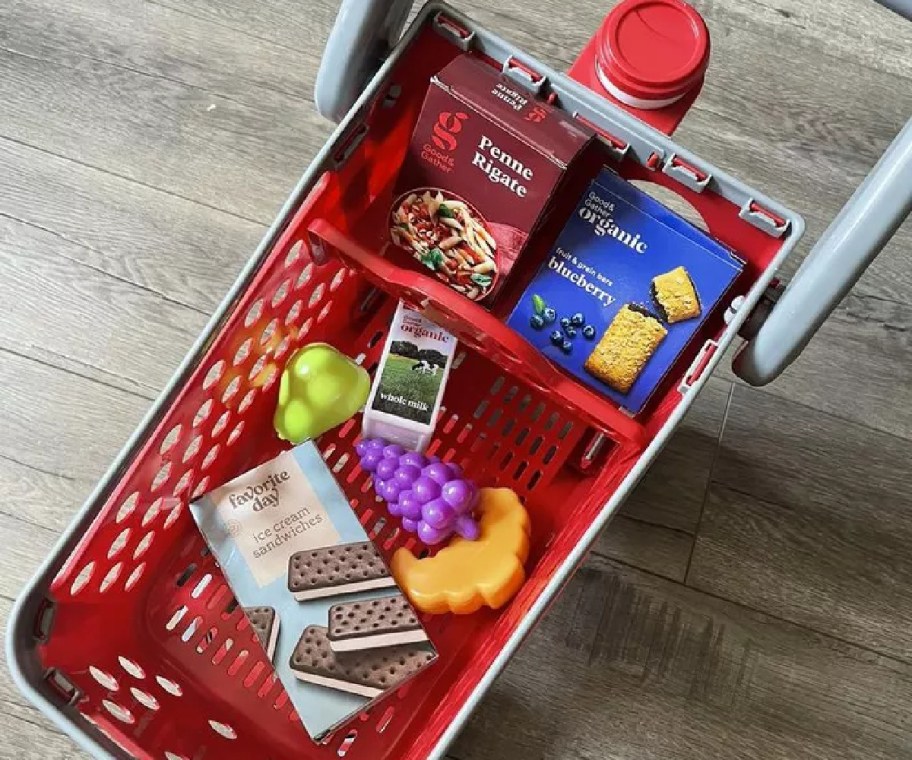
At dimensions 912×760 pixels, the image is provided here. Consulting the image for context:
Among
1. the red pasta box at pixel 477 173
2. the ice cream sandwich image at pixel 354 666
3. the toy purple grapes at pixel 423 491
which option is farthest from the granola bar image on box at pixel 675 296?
the ice cream sandwich image at pixel 354 666

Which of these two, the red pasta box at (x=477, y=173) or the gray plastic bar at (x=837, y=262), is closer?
the gray plastic bar at (x=837, y=262)

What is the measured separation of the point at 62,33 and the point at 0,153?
159mm

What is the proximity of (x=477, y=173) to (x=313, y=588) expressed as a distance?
0.36 meters

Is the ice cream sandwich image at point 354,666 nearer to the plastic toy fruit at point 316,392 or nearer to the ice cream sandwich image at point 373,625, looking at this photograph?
the ice cream sandwich image at point 373,625

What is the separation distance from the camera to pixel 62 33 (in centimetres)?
113

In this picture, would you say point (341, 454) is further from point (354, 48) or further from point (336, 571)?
point (354, 48)

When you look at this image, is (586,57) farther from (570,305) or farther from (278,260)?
(278,260)

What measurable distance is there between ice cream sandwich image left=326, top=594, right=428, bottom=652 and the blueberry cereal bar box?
0.80 feet

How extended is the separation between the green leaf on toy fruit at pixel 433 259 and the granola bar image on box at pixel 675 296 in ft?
0.57

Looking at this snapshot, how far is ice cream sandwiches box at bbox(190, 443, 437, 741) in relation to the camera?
30.5 inches

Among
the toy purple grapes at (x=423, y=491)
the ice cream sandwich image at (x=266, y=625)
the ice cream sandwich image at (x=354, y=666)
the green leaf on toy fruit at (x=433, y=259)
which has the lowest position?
the ice cream sandwich image at (x=266, y=625)

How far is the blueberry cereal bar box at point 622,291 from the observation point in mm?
774

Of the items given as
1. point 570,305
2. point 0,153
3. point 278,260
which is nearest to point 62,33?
point 0,153

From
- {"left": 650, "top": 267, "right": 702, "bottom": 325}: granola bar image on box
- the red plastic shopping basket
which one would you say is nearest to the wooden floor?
the red plastic shopping basket
